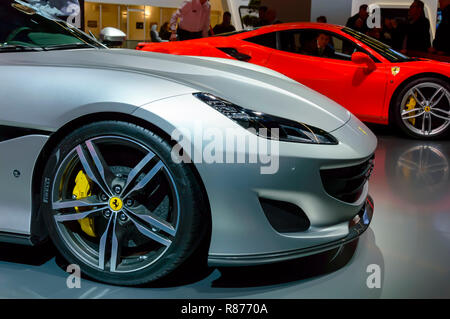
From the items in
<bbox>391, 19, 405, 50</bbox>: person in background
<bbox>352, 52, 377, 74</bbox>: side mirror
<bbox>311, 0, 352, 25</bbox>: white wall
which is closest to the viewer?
<bbox>352, 52, 377, 74</bbox>: side mirror

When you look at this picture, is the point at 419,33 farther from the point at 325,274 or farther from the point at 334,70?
the point at 325,274

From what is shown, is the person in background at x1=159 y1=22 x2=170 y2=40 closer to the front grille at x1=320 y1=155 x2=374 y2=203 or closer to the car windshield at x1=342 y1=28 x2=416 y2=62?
the car windshield at x1=342 y1=28 x2=416 y2=62

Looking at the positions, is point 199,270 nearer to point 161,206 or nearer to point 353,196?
point 161,206

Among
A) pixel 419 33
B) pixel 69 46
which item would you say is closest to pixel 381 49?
pixel 419 33

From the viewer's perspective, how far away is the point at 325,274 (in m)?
2.36

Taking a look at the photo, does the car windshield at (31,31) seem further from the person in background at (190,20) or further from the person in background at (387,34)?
the person in background at (387,34)

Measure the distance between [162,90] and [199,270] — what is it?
2.72 feet

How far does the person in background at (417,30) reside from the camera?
752 centimetres

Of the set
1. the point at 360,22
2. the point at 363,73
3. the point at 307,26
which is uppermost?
the point at 360,22

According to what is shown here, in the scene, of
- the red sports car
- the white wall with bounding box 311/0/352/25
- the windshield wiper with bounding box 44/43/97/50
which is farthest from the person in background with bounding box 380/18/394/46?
the windshield wiper with bounding box 44/43/97/50

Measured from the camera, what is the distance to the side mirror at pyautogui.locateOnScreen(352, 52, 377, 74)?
5.48 metres

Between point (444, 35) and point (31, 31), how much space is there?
6098 millimetres

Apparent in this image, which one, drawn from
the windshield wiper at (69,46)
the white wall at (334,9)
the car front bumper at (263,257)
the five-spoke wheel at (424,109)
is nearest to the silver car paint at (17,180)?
the windshield wiper at (69,46)

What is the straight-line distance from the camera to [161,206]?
2.17 m
